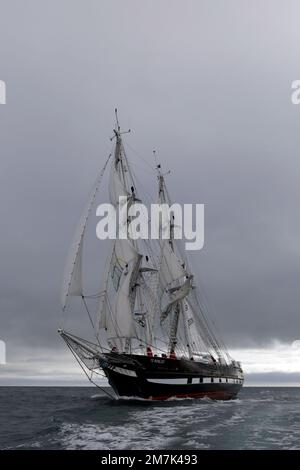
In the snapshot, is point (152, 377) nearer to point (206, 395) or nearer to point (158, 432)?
point (206, 395)

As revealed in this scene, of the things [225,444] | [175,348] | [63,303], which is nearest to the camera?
[225,444]

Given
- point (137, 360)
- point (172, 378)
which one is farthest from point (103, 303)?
point (172, 378)

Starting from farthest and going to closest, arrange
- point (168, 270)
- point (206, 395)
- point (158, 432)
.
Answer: point (168, 270)
point (206, 395)
point (158, 432)

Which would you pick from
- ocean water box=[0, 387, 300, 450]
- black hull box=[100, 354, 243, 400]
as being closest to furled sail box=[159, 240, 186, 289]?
black hull box=[100, 354, 243, 400]

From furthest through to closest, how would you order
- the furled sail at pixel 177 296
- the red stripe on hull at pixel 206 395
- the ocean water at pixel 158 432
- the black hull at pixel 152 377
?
the furled sail at pixel 177 296 → the red stripe on hull at pixel 206 395 → the black hull at pixel 152 377 → the ocean water at pixel 158 432

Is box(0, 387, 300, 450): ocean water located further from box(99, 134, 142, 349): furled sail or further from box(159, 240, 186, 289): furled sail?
box(159, 240, 186, 289): furled sail

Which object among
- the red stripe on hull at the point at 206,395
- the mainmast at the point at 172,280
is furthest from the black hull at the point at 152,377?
the mainmast at the point at 172,280

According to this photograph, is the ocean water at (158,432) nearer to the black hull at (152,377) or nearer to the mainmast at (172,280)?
the black hull at (152,377)

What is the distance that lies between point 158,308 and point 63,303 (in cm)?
2004

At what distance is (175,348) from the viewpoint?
73562 mm

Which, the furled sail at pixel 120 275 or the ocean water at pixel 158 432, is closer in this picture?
the ocean water at pixel 158 432

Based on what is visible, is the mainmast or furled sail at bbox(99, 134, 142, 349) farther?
the mainmast

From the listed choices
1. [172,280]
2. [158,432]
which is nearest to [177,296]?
[172,280]
